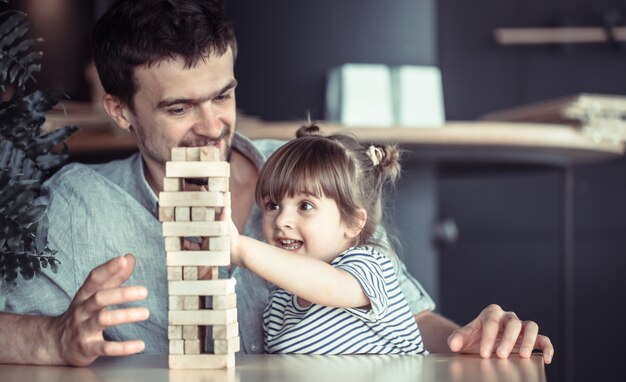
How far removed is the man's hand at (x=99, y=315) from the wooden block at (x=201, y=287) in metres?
0.04

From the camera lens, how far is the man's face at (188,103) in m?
1.80

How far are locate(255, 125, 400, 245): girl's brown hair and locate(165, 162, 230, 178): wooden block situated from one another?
0.47 metres

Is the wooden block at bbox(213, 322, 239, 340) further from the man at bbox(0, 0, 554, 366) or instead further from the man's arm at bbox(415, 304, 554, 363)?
the man at bbox(0, 0, 554, 366)

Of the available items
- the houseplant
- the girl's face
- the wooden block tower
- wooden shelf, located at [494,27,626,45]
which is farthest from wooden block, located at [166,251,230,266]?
wooden shelf, located at [494,27,626,45]

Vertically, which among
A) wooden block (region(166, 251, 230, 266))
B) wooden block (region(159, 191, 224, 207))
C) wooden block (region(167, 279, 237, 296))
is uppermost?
wooden block (region(159, 191, 224, 207))

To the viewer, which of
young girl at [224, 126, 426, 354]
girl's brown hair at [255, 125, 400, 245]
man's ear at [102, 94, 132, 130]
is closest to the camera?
young girl at [224, 126, 426, 354]

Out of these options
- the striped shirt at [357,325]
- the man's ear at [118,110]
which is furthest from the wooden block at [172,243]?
the man's ear at [118,110]

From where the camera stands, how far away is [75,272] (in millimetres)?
Answer: 1692

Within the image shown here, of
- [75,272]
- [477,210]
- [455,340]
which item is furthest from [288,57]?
[477,210]

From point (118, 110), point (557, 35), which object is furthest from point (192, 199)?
point (557, 35)

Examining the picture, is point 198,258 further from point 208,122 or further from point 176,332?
point 208,122

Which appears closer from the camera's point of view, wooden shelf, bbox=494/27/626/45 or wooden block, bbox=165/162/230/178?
wooden block, bbox=165/162/230/178

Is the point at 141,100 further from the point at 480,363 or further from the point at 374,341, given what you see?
the point at 480,363

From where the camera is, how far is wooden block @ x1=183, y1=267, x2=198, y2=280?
1107 millimetres
